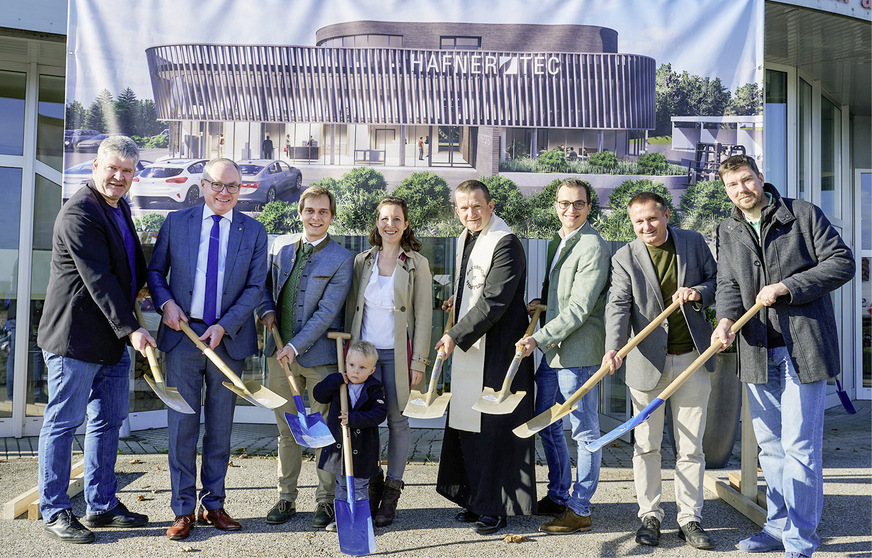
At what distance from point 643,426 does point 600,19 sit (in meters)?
3.04

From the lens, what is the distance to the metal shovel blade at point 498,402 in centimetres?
361

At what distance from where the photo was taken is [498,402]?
3.64 metres

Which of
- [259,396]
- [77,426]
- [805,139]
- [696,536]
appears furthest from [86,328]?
[805,139]

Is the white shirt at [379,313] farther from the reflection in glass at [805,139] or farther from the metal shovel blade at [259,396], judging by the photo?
the reflection in glass at [805,139]

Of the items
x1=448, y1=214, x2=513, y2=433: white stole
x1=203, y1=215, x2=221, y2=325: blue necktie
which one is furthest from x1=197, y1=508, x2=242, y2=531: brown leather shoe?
x1=448, y1=214, x2=513, y2=433: white stole

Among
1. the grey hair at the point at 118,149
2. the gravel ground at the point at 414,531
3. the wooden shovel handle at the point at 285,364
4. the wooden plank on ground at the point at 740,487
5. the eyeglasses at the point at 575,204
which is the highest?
the grey hair at the point at 118,149

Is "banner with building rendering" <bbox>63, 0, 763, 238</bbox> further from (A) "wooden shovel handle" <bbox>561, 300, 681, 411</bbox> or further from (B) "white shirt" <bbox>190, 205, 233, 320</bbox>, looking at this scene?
(A) "wooden shovel handle" <bbox>561, 300, 681, 411</bbox>

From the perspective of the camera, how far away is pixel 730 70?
494 centimetres

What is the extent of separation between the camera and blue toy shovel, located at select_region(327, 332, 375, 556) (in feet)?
10.8

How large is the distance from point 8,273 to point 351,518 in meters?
4.31

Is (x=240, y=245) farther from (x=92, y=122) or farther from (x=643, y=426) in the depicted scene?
(x=643, y=426)

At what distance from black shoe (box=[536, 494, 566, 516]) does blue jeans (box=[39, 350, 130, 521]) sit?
2462mm

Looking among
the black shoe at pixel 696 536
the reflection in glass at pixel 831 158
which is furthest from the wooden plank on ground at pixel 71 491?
the reflection in glass at pixel 831 158

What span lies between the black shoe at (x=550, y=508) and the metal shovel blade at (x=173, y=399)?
2.09 metres
